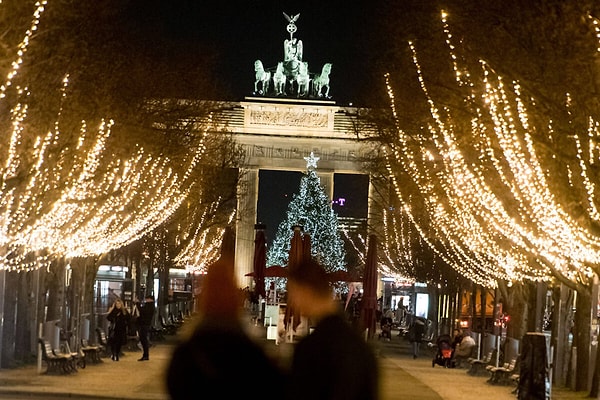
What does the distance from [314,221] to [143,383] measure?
66153 mm

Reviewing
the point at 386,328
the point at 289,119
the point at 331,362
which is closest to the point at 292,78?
the point at 289,119

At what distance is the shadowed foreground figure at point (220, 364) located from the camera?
6.02 meters

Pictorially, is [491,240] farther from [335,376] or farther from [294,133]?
[294,133]

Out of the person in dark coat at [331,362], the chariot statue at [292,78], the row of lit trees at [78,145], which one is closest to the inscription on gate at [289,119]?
the chariot statue at [292,78]

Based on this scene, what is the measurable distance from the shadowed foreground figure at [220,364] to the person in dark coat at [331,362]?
17 cm

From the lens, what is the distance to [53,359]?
27.1m

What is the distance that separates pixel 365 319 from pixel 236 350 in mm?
28053

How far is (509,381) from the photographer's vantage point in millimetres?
30969

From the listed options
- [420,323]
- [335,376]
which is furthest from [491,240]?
[335,376]

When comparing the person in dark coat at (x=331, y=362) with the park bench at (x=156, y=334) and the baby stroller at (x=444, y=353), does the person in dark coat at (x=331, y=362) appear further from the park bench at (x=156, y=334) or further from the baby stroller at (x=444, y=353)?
the park bench at (x=156, y=334)

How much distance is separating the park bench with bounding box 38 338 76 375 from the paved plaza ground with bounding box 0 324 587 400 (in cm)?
25

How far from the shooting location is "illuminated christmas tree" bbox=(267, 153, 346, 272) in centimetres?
9125

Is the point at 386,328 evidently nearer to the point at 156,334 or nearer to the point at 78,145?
the point at 156,334

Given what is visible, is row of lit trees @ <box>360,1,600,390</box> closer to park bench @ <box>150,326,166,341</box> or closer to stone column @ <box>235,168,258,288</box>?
park bench @ <box>150,326,166,341</box>
